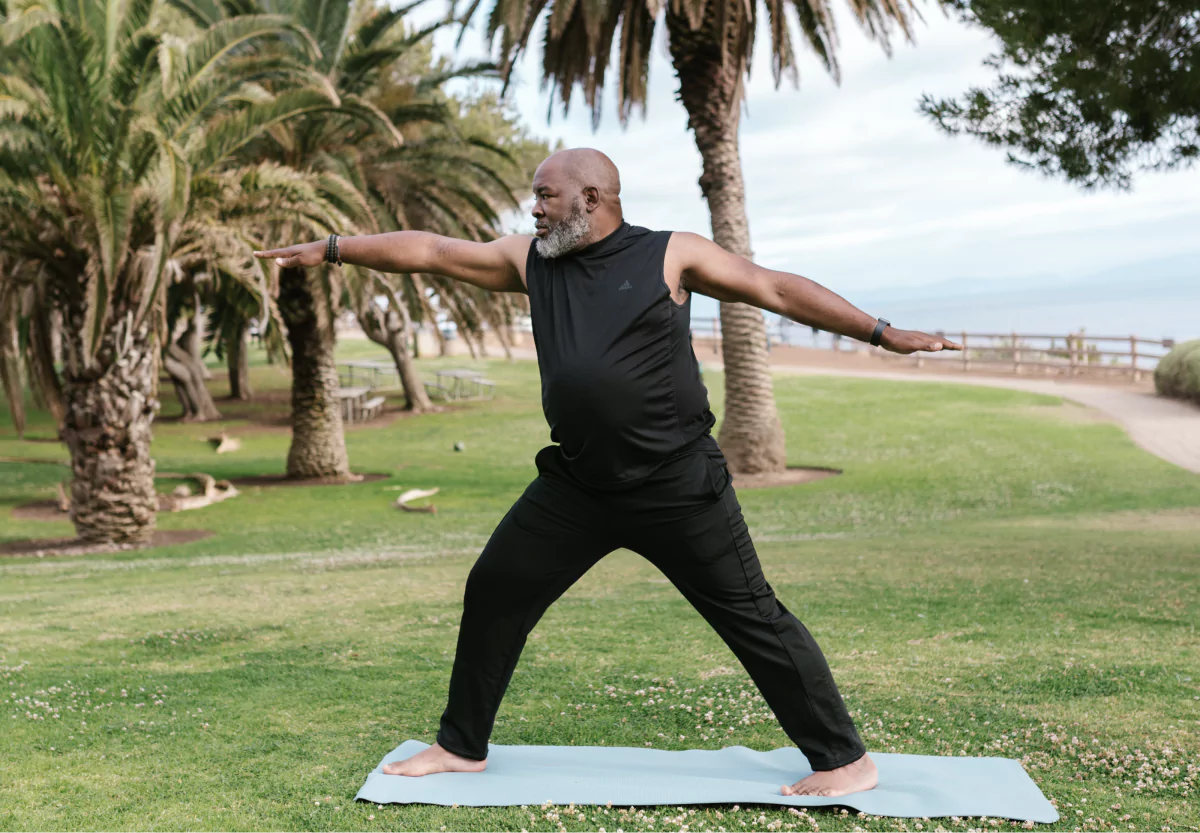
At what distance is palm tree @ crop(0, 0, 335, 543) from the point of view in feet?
36.9

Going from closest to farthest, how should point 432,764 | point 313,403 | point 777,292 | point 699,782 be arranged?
point 777,292, point 699,782, point 432,764, point 313,403

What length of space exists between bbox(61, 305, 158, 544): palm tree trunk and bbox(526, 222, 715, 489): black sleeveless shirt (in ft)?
32.3

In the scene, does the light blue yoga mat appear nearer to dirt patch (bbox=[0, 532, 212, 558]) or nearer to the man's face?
the man's face

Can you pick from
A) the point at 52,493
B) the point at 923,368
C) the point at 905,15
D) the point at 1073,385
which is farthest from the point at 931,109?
the point at 923,368

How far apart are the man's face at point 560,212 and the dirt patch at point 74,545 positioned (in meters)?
10.0

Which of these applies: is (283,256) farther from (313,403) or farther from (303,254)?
(313,403)

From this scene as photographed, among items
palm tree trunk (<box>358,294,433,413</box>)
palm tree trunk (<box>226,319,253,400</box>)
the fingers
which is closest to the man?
the fingers

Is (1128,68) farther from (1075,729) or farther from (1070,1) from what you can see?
(1075,729)

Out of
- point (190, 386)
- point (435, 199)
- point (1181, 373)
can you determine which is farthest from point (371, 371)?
point (1181, 373)

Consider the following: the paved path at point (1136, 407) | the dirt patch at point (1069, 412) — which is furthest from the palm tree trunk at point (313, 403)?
the dirt patch at point (1069, 412)

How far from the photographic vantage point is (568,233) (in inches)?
140

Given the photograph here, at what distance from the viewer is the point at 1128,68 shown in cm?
777

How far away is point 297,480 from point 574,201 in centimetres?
1558

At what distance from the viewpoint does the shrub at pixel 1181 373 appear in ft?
83.4
